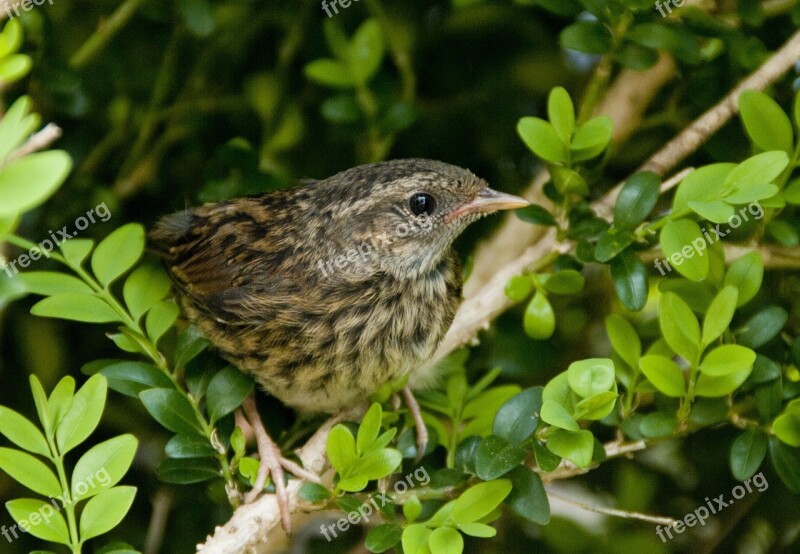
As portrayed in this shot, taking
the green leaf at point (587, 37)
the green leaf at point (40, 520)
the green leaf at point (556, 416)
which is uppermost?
the green leaf at point (587, 37)

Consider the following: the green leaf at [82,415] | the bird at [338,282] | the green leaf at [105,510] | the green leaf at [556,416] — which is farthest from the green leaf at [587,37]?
the green leaf at [105,510]

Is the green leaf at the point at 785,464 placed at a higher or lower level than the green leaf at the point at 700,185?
lower

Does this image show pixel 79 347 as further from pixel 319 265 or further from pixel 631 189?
pixel 631 189

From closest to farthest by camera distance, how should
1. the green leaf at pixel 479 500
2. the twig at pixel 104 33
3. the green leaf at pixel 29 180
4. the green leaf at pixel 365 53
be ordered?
the green leaf at pixel 29 180
the green leaf at pixel 479 500
the twig at pixel 104 33
the green leaf at pixel 365 53

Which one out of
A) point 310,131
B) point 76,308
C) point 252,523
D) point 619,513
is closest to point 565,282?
point 619,513

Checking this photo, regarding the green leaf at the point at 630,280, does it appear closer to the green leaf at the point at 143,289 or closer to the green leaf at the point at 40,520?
the green leaf at the point at 143,289

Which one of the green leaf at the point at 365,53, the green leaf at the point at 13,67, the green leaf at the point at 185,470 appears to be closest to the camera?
the green leaf at the point at 13,67

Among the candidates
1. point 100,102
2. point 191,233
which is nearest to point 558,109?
point 191,233

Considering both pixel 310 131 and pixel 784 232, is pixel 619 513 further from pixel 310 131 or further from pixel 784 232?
pixel 310 131

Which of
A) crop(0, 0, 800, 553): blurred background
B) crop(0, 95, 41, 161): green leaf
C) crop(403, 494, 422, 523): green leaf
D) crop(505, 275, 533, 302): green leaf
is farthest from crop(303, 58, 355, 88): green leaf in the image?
crop(0, 95, 41, 161): green leaf
